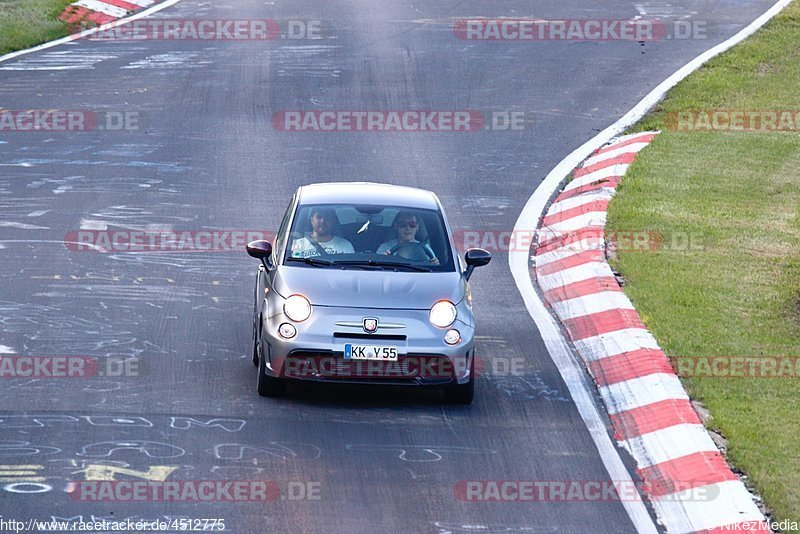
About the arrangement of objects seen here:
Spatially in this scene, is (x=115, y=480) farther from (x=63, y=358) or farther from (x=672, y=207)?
(x=672, y=207)

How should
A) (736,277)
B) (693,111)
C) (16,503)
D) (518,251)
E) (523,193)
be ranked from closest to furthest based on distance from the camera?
(16,503)
(736,277)
(518,251)
(523,193)
(693,111)

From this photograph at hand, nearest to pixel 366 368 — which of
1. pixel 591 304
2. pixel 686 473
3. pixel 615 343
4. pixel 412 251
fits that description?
pixel 412 251

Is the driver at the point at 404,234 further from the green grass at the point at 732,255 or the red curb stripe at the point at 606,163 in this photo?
the red curb stripe at the point at 606,163

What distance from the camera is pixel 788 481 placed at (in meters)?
9.18

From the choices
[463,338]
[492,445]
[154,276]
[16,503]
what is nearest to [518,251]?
[154,276]

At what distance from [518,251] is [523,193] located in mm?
2479

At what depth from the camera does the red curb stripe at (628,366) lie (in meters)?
11.9

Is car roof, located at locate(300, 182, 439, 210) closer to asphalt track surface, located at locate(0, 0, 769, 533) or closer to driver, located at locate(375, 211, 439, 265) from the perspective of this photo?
driver, located at locate(375, 211, 439, 265)

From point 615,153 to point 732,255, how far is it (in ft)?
16.4
